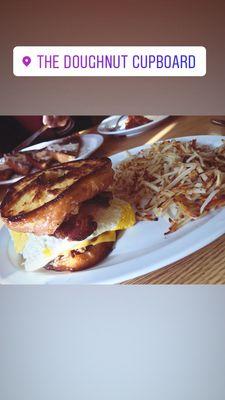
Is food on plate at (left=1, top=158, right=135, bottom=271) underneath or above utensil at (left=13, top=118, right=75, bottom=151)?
underneath

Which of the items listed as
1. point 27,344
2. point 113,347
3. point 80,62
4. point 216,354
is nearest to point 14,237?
point 27,344

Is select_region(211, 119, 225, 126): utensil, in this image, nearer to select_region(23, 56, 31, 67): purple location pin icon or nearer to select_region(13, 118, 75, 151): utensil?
select_region(13, 118, 75, 151): utensil

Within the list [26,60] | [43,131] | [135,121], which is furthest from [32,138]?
[135,121]

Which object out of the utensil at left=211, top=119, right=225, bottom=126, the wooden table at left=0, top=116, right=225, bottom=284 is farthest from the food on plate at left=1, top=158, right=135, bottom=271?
the utensil at left=211, top=119, right=225, bottom=126

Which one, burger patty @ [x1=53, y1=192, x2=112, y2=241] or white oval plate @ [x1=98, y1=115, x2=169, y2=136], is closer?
burger patty @ [x1=53, y1=192, x2=112, y2=241]

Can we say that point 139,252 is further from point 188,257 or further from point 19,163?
point 19,163

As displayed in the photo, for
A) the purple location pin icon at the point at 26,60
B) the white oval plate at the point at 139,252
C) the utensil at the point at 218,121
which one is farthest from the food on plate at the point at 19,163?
the utensil at the point at 218,121
